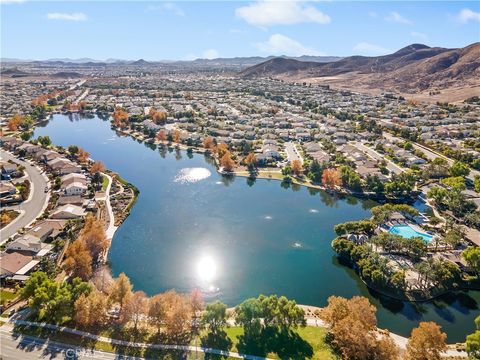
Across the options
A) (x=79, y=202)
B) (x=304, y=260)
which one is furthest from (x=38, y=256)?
(x=304, y=260)

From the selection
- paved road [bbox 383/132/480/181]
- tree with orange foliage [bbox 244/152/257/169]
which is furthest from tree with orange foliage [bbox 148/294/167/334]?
paved road [bbox 383/132/480/181]

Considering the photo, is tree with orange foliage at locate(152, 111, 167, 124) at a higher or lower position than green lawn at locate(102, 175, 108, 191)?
higher

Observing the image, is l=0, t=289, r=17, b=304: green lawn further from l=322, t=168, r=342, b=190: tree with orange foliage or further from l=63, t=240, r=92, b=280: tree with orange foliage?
l=322, t=168, r=342, b=190: tree with orange foliage

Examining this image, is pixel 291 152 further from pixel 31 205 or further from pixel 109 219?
pixel 31 205

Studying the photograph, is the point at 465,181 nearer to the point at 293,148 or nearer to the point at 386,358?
the point at 293,148

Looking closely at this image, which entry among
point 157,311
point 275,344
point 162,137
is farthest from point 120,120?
point 275,344

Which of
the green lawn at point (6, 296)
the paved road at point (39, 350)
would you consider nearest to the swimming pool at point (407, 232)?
the paved road at point (39, 350)

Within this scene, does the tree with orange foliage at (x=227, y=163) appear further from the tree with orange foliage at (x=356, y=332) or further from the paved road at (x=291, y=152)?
the tree with orange foliage at (x=356, y=332)
